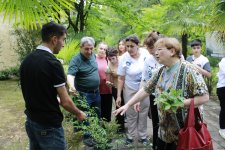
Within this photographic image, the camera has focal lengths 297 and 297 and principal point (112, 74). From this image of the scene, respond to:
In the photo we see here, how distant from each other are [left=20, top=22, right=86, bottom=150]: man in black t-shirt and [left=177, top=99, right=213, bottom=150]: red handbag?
1085 mm

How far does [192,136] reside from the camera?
241 centimetres

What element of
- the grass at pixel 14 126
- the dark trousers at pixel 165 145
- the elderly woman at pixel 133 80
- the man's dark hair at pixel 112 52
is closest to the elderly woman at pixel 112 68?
the man's dark hair at pixel 112 52

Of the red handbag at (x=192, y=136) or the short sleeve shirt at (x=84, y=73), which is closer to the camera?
the red handbag at (x=192, y=136)

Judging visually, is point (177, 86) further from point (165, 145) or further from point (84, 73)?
point (84, 73)

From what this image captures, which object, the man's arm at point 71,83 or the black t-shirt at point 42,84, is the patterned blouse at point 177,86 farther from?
the man's arm at point 71,83

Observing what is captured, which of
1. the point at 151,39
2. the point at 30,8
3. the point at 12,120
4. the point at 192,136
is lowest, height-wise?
the point at 12,120

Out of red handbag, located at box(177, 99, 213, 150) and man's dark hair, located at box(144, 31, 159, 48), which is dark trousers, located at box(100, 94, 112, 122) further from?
red handbag, located at box(177, 99, 213, 150)

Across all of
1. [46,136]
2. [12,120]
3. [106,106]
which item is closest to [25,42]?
[12,120]

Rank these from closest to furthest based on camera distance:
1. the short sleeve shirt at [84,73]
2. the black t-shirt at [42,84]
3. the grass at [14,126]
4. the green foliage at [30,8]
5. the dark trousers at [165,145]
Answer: the green foliage at [30,8] → the black t-shirt at [42,84] → the dark trousers at [165,145] → the short sleeve shirt at [84,73] → the grass at [14,126]

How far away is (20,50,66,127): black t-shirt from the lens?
2686mm

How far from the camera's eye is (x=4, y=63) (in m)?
15.6

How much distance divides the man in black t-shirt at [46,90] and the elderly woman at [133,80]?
5.71 feet

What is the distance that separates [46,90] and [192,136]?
4.40ft

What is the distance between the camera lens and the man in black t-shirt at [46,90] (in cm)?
270
